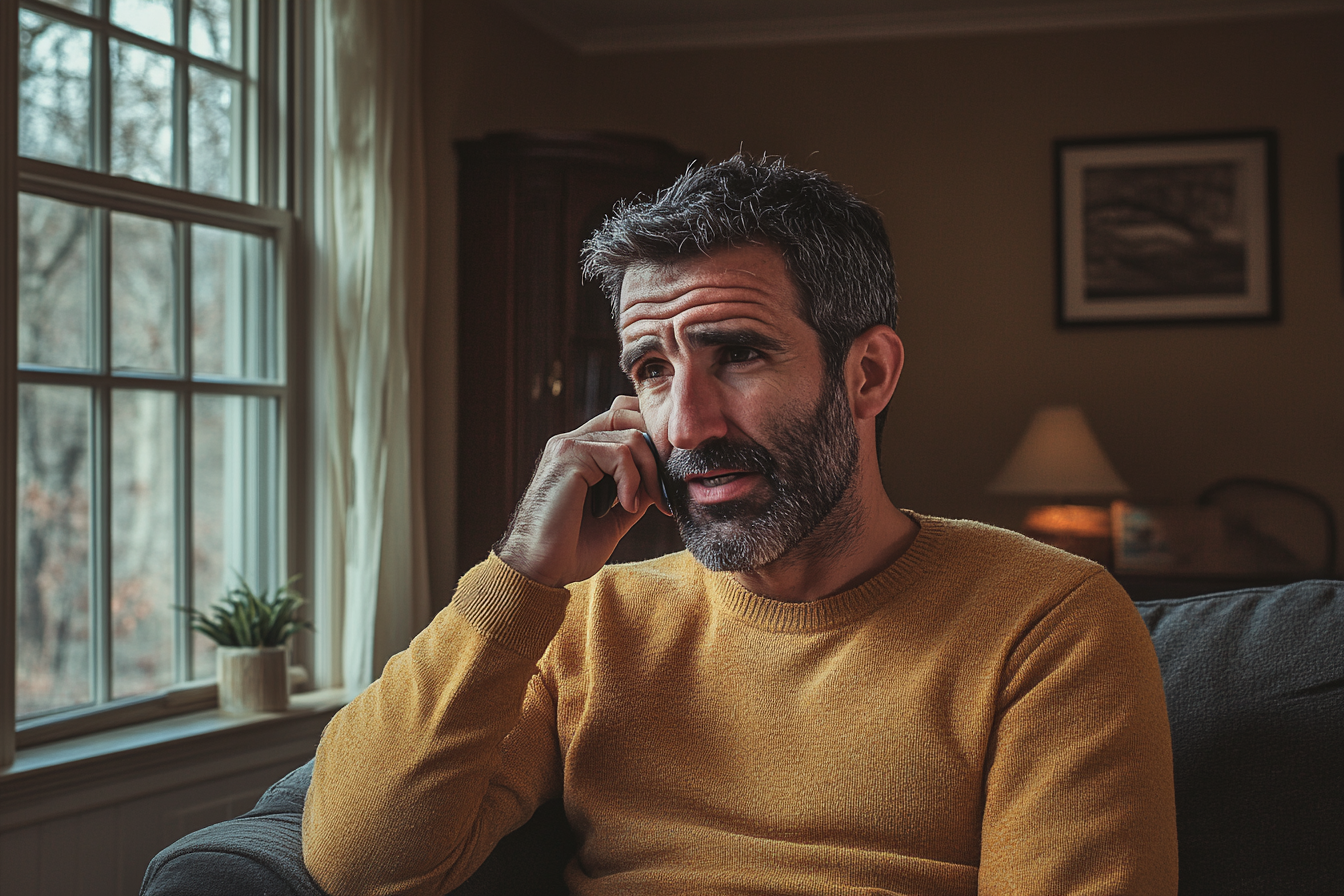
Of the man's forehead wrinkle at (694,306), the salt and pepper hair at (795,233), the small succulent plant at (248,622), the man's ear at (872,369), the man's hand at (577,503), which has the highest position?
the salt and pepper hair at (795,233)

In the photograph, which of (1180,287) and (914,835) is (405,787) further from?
(1180,287)

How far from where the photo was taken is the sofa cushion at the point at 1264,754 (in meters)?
1.13

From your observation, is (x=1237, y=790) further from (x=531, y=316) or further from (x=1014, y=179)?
(x=1014, y=179)

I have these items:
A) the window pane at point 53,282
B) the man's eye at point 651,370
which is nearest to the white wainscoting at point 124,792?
the window pane at point 53,282

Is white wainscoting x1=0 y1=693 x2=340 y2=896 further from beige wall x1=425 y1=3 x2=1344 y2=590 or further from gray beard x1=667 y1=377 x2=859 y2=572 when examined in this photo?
beige wall x1=425 y1=3 x2=1344 y2=590

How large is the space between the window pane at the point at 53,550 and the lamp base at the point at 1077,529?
2644mm

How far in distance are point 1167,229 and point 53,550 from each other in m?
3.49

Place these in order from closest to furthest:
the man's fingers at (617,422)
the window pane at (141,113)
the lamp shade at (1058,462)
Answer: the man's fingers at (617,422)
the window pane at (141,113)
the lamp shade at (1058,462)

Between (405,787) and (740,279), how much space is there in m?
0.62

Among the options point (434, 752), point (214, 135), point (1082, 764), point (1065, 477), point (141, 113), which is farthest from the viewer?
point (1065, 477)

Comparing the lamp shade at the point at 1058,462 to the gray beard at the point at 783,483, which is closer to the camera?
the gray beard at the point at 783,483

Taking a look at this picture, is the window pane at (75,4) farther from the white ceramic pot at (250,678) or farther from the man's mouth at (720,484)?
the man's mouth at (720,484)

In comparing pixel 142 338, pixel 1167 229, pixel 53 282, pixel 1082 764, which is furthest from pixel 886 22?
pixel 1082 764

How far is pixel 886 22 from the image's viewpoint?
12.9 ft
